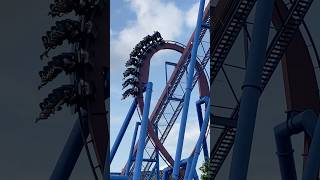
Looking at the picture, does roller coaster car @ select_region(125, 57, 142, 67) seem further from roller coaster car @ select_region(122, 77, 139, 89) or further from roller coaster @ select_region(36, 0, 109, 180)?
roller coaster @ select_region(36, 0, 109, 180)

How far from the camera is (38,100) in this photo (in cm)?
642

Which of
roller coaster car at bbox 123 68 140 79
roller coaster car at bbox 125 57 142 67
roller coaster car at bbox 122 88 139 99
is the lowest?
roller coaster car at bbox 122 88 139 99

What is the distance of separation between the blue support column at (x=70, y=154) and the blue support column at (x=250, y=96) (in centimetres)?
230

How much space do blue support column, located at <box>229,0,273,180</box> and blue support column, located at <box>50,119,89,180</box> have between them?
90.6 inches

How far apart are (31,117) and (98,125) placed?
937 millimetres

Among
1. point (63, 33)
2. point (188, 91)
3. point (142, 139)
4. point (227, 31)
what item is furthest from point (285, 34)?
point (142, 139)

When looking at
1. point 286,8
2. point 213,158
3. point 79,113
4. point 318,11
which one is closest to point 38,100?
point 79,113

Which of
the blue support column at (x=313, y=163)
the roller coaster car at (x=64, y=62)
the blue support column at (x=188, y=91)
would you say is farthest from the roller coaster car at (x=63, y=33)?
the blue support column at (x=188, y=91)

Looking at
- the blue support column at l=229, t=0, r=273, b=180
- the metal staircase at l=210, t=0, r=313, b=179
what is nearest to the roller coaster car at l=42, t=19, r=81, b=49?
the blue support column at l=229, t=0, r=273, b=180

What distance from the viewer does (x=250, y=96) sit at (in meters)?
4.47

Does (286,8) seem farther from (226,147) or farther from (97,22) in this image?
(97,22)

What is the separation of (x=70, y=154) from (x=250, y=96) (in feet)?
8.39

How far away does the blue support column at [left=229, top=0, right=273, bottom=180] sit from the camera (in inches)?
166

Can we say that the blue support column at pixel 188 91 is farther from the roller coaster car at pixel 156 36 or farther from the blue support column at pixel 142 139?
the roller coaster car at pixel 156 36
